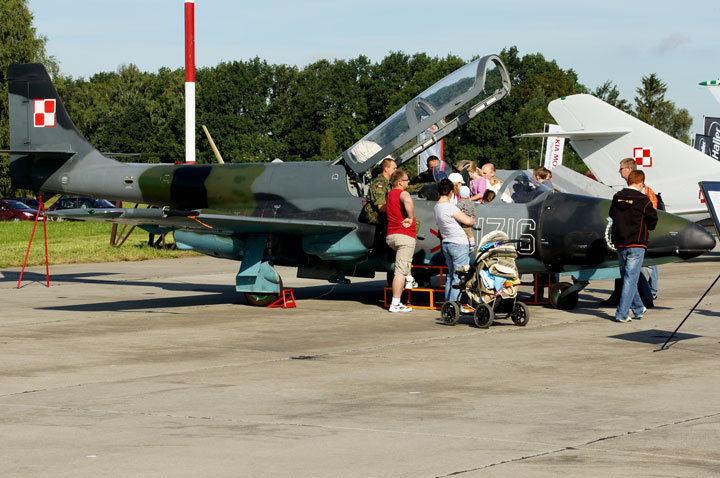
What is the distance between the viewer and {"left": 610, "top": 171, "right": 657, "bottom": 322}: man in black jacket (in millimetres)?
12555

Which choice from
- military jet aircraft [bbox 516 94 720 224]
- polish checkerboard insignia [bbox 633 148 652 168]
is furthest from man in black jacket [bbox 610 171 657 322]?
polish checkerboard insignia [bbox 633 148 652 168]

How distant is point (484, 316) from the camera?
12.3 metres

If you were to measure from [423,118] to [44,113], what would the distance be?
774 centimetres

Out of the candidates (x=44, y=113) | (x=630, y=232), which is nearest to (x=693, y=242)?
(x=630, y=232)

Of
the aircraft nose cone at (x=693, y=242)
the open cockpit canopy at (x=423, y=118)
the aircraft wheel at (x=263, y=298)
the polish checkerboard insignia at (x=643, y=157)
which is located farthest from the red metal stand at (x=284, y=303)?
the polish checkerboard insignia at (x=643, y=157)

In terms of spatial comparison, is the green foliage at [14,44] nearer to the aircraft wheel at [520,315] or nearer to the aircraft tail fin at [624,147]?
the aircraft tail fin at [624,147]

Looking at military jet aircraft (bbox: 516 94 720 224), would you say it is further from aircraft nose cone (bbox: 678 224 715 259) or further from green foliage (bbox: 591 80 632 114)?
green foliage (bbox: 591 80 632 114)

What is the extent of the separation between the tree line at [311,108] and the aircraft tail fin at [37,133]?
228 feet

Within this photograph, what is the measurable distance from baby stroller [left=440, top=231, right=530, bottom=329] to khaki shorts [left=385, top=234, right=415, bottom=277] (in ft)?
3.62

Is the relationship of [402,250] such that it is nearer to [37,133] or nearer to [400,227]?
[400,227]

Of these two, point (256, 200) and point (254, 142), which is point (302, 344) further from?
point (254, 142)

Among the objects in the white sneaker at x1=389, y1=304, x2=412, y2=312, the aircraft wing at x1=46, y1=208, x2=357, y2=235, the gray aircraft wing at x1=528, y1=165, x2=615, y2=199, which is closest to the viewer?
the aircraft wing at x1=46, y1=208, x2=357, y2=235

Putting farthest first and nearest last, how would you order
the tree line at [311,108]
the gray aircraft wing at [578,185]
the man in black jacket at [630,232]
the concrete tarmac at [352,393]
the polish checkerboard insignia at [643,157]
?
the tree line at [311,108] < the gray aircraft wing at [578,185] < the polish checkerboard insignia at [643,157] < the man in black jacket at [630,232] < the concrete tarmac at [352,393]

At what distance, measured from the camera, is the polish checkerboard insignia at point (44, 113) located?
1808 cm
